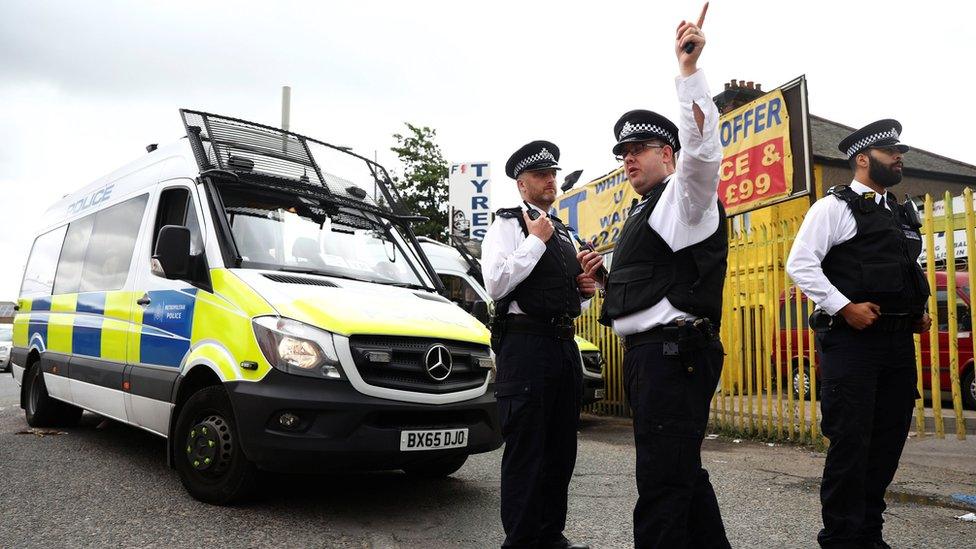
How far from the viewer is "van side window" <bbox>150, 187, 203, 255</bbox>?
4574mm

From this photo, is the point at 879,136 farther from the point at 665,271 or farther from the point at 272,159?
the point at 272,159

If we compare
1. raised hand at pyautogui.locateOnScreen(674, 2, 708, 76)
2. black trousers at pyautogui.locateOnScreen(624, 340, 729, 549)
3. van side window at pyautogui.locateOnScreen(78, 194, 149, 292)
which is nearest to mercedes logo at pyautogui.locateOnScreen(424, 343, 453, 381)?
black trousers at pyautogui.locateOnScreen(624, 340, 729, 549)

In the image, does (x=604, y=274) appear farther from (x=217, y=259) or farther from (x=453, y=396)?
(x=217, y=259)

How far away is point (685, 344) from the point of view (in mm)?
2400

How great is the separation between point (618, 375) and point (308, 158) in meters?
5.29

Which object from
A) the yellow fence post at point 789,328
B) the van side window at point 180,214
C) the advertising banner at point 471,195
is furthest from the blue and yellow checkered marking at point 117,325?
the advertising banner at point 471,195

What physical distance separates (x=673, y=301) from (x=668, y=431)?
17.0 inches

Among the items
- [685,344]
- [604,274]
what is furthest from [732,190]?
[685,344]

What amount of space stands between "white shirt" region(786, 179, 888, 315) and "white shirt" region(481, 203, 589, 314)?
3.83ft

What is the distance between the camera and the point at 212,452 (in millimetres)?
4008

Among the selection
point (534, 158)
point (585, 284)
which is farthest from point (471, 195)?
point (585, 284)

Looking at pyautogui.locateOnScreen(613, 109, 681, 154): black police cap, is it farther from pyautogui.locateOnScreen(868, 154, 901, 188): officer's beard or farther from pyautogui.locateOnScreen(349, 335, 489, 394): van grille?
pyautogui.locateOnScreen(349, 335, 489, 394): van grille

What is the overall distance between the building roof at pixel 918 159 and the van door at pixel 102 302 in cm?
1768

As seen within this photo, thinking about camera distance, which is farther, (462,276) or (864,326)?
(462,276)
